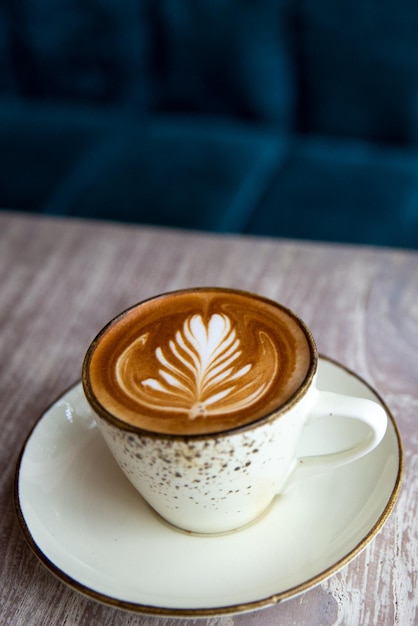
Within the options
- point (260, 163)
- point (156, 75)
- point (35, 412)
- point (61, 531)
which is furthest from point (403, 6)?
point (61, 531)

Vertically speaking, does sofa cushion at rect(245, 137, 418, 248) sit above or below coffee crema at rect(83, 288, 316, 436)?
below

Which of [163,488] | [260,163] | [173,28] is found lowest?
[260,163]

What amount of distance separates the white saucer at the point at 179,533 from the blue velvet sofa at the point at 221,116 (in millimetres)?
810

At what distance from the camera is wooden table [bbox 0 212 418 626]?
0.47m

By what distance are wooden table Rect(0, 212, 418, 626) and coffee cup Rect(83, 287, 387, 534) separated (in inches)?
3.2

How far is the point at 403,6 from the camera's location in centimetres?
137

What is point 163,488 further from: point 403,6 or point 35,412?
point 403,6

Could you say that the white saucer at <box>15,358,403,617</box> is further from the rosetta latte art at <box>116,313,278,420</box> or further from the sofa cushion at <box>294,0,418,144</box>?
the sofa cushion at <box>294,0,418,144</box>

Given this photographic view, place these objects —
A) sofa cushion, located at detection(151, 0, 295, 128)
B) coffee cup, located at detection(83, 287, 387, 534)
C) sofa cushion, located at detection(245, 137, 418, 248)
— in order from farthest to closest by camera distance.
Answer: sofa cushion, located at detection(151, 0, 295, 128) → sofa cushion, located at detection(245, 137, 418, 248) → coffee cup, located at detection(83, 287, 387, 534)

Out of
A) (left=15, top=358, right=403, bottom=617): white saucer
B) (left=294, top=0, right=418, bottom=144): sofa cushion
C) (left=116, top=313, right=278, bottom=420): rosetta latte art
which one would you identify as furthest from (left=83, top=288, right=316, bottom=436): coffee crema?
(left=294, top=0, right=418, bottom=144): sofa cushion

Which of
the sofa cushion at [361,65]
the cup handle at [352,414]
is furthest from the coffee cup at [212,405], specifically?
the sofa cushion at [361,65]

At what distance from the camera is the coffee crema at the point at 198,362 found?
443 mm

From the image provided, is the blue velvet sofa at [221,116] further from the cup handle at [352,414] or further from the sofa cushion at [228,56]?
the cup handle at [352,414]

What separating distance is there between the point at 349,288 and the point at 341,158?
770mm
